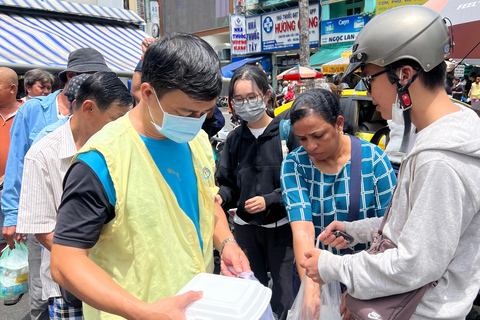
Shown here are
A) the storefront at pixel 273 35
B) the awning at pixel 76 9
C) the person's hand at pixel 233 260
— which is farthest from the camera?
the storefront at pixel 273 35

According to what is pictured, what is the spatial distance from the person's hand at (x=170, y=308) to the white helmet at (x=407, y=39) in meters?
1.01

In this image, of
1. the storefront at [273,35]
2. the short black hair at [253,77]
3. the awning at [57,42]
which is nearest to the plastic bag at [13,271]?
the short black hair at [253,77]

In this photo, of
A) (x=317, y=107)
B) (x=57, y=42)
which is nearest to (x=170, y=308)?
(x=317, y=107)

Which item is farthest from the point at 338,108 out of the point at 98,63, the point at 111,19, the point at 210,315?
the point at 111,19

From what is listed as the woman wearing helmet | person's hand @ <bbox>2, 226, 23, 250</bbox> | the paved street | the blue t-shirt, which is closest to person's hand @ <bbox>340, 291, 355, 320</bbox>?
the woman wearing helmet

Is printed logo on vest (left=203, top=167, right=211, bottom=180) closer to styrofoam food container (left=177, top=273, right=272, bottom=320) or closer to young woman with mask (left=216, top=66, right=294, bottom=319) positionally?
styrofoam food container (left=177, top=273, right=272, bottom=320)

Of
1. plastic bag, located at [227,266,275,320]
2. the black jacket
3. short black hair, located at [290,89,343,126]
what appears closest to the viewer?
plastic bag, located at [227,266,275,320]

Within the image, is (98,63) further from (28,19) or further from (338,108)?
(28,19)

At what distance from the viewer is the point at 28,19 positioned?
884 cm

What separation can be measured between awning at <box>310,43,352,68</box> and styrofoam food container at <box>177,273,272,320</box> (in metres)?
21.7

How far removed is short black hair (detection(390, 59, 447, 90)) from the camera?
4.15ft

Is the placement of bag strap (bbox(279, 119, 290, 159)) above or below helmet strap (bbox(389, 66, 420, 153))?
below

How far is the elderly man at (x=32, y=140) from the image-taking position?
249 cm

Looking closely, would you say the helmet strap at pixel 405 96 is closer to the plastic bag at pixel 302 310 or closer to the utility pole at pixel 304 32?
the plastic bag at pixel 302 310
